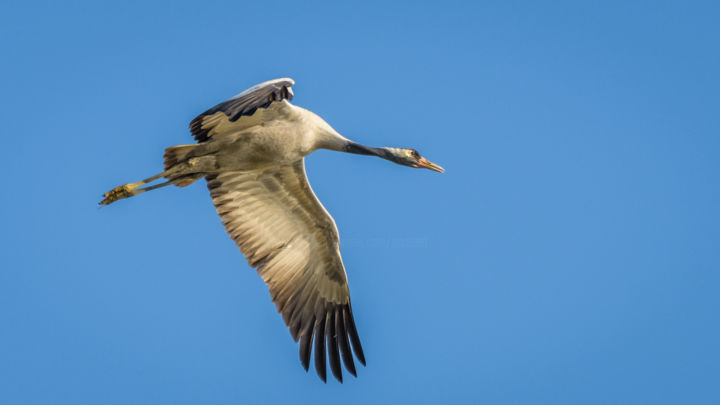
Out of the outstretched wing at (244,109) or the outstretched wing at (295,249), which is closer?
the outstretched wing at (244,109)

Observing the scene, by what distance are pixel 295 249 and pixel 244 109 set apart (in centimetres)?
333

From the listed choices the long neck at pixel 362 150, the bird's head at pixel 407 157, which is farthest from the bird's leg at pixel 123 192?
the bird's head at pixel 407 157

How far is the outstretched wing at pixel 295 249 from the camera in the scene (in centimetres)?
1141

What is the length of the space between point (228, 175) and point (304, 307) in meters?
2.10

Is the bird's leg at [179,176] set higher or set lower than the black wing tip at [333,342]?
higher

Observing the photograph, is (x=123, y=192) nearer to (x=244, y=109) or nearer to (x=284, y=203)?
(x=284, y=203)

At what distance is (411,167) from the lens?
11.8m

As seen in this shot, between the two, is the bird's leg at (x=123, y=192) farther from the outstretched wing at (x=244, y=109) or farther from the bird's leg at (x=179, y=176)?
the outstretched wing at (x=244, y=109)

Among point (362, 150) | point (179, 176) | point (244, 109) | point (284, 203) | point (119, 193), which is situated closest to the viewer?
point (244, 109)

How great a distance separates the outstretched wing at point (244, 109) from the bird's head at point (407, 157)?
71.4 inches

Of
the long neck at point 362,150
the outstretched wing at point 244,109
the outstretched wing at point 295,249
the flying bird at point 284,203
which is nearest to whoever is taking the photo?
the outstretched wing at point 244,109

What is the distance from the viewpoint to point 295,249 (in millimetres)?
11820

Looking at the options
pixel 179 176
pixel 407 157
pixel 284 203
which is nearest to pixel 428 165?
pixel 407 157

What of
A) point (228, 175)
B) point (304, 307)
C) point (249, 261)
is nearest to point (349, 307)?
point (304, 307)
